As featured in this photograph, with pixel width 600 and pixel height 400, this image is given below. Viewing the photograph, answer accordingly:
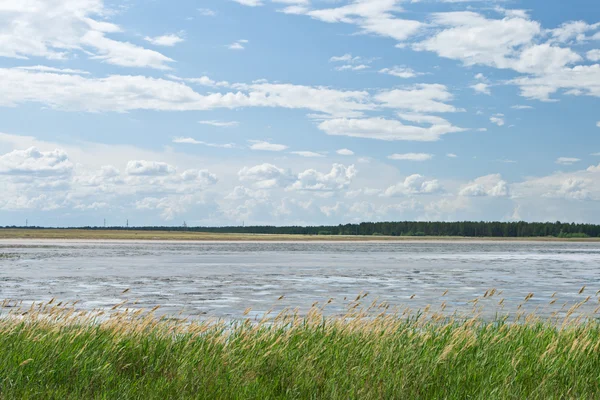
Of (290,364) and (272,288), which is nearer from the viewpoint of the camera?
(290,364)

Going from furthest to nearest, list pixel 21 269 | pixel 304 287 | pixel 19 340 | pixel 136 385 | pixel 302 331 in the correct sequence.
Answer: pixel 21 269 → pixel 304 287 → pixel 302 331 → pixel 19 340 → pixel 136 385

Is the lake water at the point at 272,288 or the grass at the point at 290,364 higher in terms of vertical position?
the grass at the point at 290,364

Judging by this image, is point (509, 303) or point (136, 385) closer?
point (136, 385)

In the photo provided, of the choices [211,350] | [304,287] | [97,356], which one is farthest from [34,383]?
[304,287]

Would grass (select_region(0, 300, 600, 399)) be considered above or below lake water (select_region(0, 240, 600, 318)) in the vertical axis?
above

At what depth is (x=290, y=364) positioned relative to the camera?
10828 mm

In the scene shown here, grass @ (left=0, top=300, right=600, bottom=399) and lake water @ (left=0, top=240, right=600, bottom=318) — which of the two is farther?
lake water @ (left=0, top=240, right=600, bottom=318)

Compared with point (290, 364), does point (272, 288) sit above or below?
below

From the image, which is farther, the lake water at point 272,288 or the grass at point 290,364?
the lake water at point 272,288

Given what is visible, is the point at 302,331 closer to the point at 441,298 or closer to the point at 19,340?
the point at 19,340

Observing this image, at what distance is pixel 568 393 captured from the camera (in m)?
9.84

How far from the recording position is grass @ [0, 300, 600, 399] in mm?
9617

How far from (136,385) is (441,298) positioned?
21.8 metres

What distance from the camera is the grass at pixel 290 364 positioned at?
962cm
